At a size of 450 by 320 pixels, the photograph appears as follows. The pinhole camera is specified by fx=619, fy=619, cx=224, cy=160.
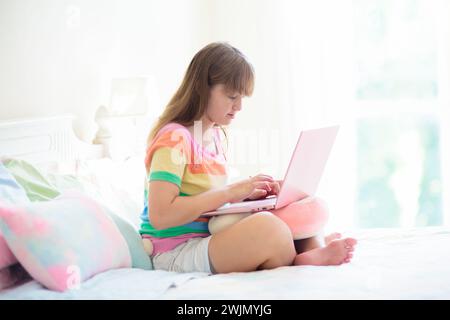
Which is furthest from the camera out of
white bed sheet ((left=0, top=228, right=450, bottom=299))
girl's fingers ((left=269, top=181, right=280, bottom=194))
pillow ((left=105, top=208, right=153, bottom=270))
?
girl's fingers ((left=269, top=181, right=280, bottom=194))

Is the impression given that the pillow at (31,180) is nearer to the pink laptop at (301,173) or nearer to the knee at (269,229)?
the pink laptop at (301,173)

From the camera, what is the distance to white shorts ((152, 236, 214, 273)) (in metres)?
1.49

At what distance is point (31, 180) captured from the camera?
1.63m

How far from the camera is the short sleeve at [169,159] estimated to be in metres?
1.47

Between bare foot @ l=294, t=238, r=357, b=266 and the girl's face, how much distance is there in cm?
44

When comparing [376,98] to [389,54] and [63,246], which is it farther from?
[63,246]

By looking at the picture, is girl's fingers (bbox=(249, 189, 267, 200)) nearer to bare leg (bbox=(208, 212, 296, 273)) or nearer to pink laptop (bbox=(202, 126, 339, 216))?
pink laptop (bbox=(202, 126, 339, 216))

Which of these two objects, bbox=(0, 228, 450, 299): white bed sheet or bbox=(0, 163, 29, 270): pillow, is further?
bbox=(0, 163, 29, 270): pillow

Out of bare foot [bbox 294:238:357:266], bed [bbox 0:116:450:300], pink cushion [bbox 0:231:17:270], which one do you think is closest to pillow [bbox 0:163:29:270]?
pink cushion [bbox 0:231:17:270]

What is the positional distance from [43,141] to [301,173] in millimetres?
966

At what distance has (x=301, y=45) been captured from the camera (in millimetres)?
3443

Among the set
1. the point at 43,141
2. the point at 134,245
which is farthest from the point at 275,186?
the point at 43,141

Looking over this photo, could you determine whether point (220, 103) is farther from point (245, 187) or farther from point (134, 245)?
point (134, 245)

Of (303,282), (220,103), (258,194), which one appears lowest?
(303,282)
